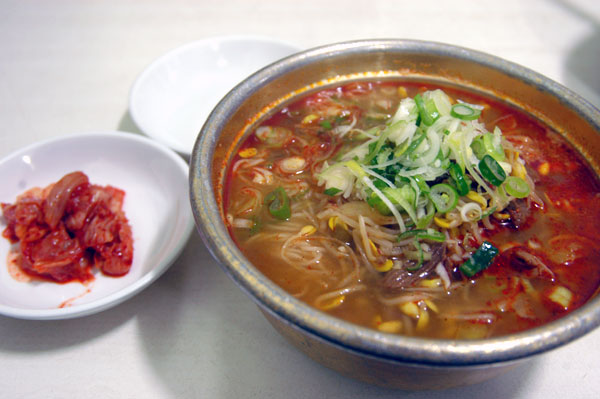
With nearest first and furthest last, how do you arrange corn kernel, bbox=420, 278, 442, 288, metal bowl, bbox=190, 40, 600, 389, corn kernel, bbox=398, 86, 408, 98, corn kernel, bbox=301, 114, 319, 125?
metal bowl, bbox=190, 40, 600, 389 → corn kernel, bbox=420, 278, 442, 288 → corn kernel, bbox=301, 114, 319, 125 → corn kernel, bbox=398, 86, 408, 98

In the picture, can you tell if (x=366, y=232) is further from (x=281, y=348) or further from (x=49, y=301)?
(x=49, y=301)

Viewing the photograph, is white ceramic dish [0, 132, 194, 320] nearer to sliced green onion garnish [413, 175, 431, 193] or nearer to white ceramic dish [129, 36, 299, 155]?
white ceramic dish [129, 36, 299, 155]

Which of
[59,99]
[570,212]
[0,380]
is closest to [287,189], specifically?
[570,212]

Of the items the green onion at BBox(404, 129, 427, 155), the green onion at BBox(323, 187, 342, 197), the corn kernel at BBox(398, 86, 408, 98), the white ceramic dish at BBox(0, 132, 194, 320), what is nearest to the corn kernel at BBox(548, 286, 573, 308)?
the green onion at BBox(404, 129, 427, 155)

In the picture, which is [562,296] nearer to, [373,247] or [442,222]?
[442,222]

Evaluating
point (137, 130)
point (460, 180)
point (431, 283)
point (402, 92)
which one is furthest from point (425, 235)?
point (137, 130)

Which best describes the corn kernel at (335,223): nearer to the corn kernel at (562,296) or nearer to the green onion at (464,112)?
the green onion at (464,112)

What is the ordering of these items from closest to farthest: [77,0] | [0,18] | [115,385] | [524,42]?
[115,385], [524,42], [0,18], [77,0]
